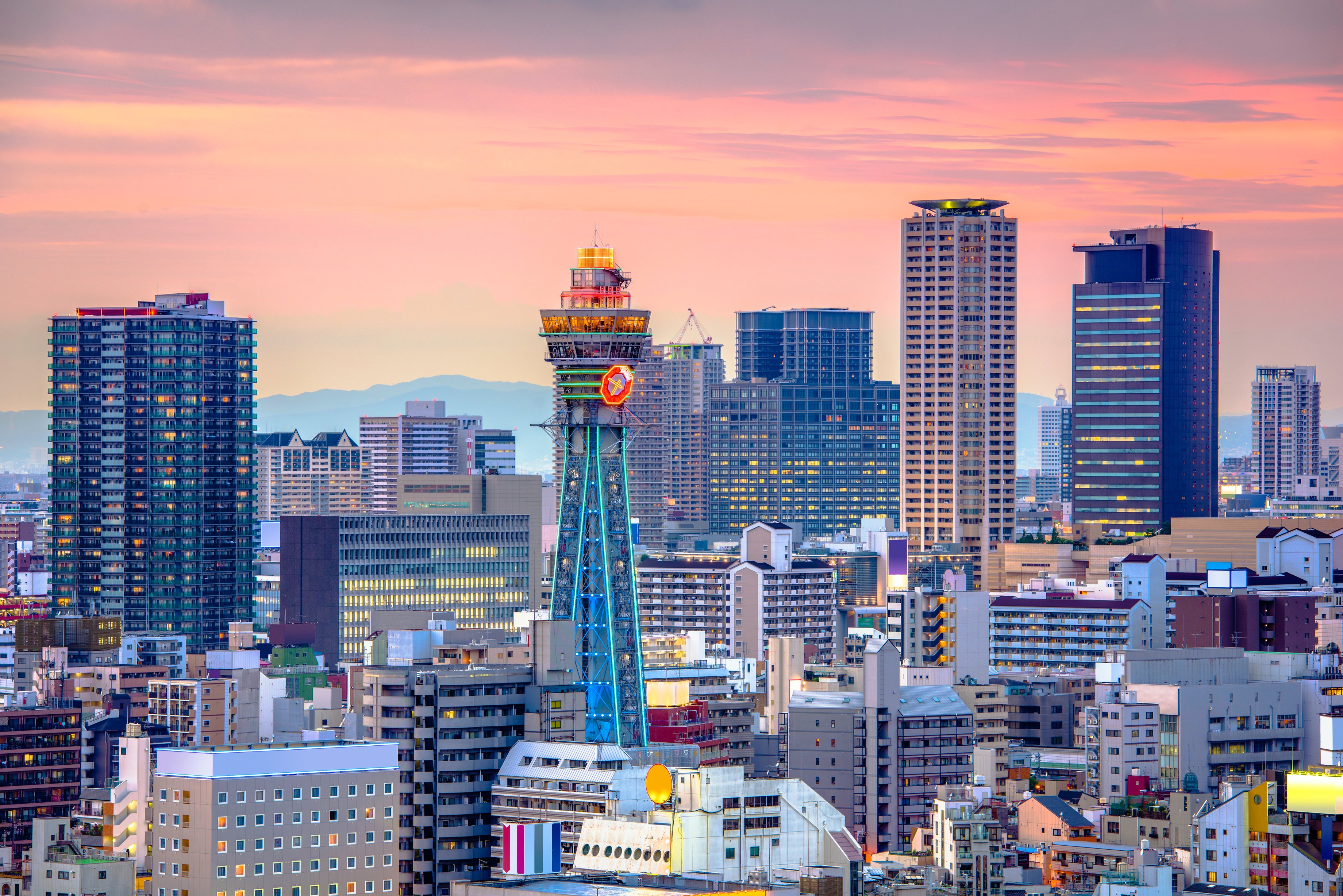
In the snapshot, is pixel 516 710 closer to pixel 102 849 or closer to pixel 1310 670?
pixel 102 849

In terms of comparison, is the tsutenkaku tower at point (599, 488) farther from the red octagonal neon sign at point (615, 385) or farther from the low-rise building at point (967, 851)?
the low-rise building at point (967, 851)

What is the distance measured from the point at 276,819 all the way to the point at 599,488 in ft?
146

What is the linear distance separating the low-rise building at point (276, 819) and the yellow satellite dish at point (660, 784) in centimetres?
1722

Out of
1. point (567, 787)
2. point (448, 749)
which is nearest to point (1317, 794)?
point (567, 787)

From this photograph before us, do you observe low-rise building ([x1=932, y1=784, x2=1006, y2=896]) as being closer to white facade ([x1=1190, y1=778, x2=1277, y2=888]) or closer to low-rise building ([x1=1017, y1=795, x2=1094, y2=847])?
white facade ([x1=1190, y1=778, x2=1277, y2=888])

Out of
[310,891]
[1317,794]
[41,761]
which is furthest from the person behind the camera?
[41,761]

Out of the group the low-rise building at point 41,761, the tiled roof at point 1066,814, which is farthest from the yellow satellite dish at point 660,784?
the low-rise building at point 41,761

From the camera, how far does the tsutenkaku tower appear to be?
156 metres

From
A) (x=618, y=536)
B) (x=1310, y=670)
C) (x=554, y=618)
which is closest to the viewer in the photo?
(x=554, y=618)

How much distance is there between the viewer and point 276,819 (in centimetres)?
12069

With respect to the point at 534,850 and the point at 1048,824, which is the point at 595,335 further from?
the point at 534,850

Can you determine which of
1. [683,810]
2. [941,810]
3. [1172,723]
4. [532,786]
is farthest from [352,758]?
[1172,723]

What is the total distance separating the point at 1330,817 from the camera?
12400 cm

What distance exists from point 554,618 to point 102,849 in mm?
31025
